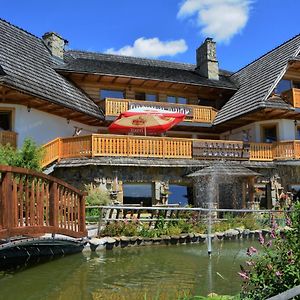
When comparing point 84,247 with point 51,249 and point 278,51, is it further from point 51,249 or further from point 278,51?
point 278,51

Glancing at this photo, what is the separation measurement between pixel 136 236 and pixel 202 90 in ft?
46.6

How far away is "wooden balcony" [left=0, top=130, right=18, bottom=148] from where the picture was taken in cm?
1745

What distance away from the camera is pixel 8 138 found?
1767 centimetres

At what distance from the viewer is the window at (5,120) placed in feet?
60.0

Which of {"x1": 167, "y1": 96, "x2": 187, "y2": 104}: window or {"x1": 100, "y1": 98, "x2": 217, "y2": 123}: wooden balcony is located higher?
{"x1": 167, "y1": 96, "x2": 187, "y2": 104}: window

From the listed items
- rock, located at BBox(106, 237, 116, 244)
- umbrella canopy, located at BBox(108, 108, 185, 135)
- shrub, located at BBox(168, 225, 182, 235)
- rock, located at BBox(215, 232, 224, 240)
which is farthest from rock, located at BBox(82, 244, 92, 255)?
umbrella canopy, located at BBox(108, 108, 185, 135)

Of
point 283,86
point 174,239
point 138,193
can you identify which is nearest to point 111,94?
point 138,193

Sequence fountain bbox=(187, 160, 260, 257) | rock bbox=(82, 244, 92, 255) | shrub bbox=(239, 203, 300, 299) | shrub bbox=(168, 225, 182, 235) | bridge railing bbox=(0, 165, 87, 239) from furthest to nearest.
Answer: fountain bbox=(187, 160, 260, 257) → shrub bbox=(168, 225, 182, 235) → rock bbox=(82, 244, 92, 255) → bridge railing bbox=(0, 165, 87, 239) → shrub bbox=(239, 203, 300, 299)

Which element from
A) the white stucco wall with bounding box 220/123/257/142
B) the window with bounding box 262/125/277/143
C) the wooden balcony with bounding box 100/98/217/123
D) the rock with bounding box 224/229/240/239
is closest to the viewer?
→ the rock with bounding box 224/229/240/239

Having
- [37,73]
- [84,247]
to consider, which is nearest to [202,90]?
[37,73]

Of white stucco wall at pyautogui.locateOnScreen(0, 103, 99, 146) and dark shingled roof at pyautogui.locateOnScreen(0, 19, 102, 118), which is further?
white stucco wall at pyautogui.locateOnScreen(0, 103, 99, 146)

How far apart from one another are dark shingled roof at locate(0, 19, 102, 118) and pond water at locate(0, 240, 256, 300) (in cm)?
873

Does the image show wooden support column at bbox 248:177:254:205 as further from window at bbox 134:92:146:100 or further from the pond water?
the pond water

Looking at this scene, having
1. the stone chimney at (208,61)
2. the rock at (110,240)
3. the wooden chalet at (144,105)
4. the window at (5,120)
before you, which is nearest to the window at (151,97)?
the wooden chalet at (144,105)
